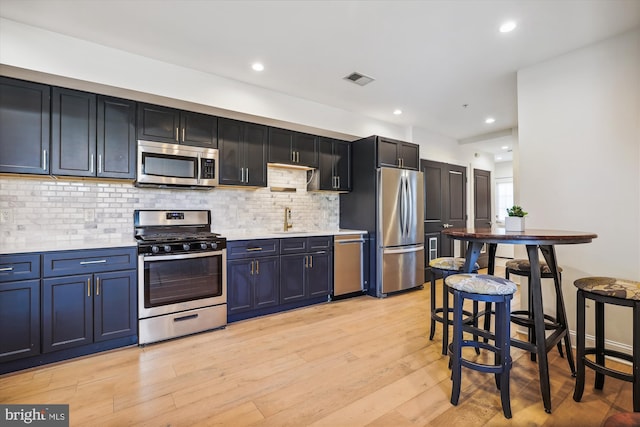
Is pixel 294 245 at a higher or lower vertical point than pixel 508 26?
lower

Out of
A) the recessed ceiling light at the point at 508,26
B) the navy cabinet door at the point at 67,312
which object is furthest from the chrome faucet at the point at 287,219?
the recessed ceiling light at the point at 508,26

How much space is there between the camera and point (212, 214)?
3727mm

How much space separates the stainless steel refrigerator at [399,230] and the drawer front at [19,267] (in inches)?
142

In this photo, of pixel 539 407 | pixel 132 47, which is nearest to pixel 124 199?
pixel 132 47

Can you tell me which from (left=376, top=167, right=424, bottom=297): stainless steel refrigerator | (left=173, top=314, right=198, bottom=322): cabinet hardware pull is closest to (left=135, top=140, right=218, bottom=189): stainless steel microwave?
(left=173, top=314, right=198, bottom=322): cabinet hardware pull

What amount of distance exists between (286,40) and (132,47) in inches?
54.9

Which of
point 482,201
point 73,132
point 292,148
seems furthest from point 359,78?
point 482,201

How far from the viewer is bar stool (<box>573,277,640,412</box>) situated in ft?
5.74

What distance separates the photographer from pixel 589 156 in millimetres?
2631

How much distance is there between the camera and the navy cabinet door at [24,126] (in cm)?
246

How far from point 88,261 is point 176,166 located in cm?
118

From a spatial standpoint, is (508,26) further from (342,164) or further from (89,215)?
(89,215)

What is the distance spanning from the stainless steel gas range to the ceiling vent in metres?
2.22

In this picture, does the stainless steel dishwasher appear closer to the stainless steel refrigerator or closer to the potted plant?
the stainless steel refrigerator
